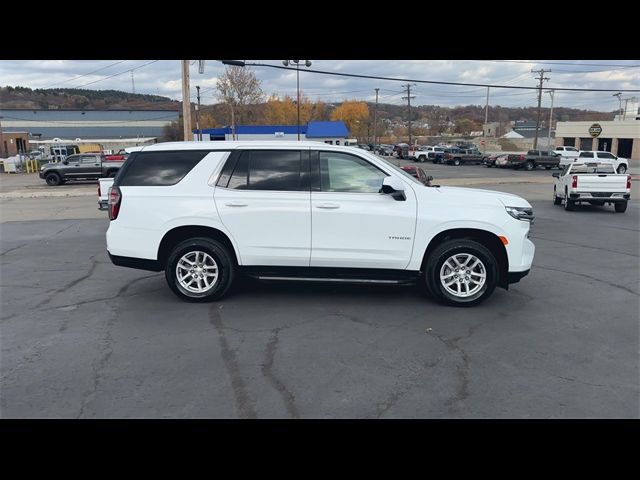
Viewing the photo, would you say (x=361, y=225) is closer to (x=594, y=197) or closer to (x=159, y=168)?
(x=159, y=168)

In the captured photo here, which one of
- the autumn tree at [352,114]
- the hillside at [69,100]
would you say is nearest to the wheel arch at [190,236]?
the autumn tree at [352,114]

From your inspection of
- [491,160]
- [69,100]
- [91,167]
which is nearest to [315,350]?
[91,167]

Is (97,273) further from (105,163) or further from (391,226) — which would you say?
(105,163)

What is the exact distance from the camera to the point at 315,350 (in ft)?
16.0

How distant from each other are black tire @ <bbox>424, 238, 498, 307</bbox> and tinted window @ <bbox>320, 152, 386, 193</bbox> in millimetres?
1087

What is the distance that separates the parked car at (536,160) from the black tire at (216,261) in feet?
143

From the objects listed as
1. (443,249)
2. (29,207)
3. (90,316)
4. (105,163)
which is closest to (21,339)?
(90,316)

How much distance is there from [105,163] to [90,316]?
26546 mm

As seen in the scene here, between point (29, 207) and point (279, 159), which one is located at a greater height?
point (279, 159)

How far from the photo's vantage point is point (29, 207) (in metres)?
19.0

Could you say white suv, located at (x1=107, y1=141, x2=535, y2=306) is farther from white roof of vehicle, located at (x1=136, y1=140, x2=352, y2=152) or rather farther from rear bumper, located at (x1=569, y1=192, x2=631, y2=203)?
rear bumper, located at (x1=569, y1=192, x2=631, y2=203)

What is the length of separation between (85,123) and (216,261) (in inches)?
4341

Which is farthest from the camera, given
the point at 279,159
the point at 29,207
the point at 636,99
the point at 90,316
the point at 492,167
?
the point at 636,99
